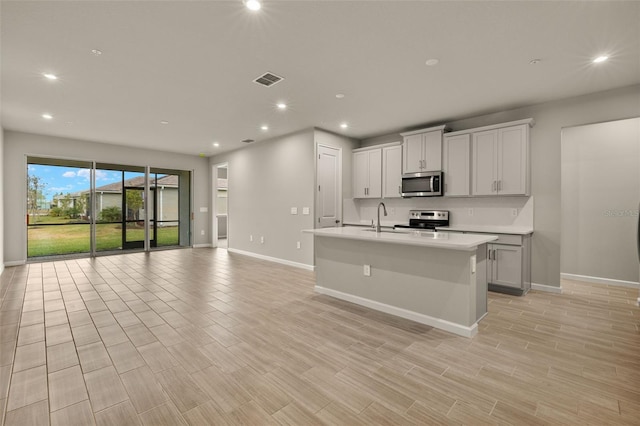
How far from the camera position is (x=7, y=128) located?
18.6ft

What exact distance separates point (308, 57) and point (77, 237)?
9.72 metres

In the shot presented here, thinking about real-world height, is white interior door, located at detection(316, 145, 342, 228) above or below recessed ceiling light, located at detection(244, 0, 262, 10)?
below

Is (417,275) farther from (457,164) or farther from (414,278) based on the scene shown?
(457,164)

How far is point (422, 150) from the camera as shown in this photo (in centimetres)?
521

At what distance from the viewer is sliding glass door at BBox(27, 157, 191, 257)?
21.9ft

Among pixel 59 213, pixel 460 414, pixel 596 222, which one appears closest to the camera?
pixel 460 414

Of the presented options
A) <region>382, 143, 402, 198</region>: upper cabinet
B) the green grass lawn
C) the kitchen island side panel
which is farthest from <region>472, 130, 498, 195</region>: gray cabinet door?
the green grass lawn

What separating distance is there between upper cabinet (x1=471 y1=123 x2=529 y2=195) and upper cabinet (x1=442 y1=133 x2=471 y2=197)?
0.09 m

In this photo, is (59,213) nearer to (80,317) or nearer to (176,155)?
(176,155)

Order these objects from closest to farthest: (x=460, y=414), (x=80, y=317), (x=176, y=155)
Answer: (x=460, y=414), (x=80, y=317), (x=176, y=155)

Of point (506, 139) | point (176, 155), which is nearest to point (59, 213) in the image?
point (176, 155)

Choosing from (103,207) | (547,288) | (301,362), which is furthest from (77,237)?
(547,288)

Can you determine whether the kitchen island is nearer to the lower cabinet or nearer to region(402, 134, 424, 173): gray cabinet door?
the lower cabinet

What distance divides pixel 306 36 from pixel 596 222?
5.39 m
